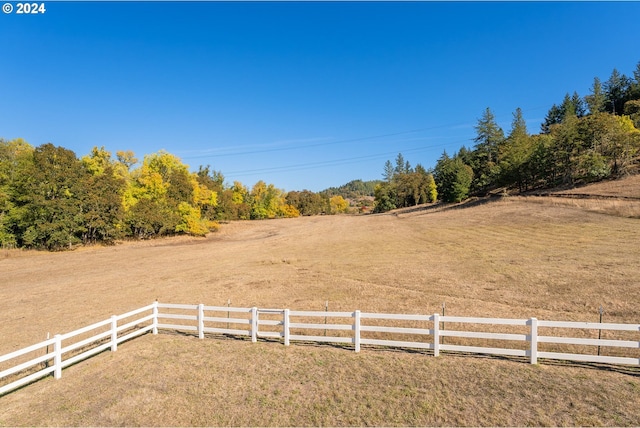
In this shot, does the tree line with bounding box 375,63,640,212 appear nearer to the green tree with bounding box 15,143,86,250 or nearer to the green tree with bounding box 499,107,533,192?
the green tree with bounding box 499,107,533,192

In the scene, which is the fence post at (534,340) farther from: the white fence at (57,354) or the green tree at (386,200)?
the green tree at (386,200)

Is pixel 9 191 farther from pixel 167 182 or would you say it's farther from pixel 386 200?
pixel 386 200

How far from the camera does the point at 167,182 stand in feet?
187

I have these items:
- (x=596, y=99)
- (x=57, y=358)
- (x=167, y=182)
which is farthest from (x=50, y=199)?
(x=596, y=99)

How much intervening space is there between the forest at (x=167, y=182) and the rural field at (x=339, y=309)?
730cm

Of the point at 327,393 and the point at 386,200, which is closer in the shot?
the point at 327,393

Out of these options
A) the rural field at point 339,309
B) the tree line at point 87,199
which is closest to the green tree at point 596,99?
the rural field at point 339,309

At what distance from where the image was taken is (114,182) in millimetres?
47906

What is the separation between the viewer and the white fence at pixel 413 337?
9051 millimetres

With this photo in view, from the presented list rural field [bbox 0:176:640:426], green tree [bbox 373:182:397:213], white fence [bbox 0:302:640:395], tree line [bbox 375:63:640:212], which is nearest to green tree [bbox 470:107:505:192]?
tree line [bbox 375:63:640:212]

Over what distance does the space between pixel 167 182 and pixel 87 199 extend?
45.5ft

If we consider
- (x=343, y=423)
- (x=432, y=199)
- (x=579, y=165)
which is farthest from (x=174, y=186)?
(x=432, y=199)

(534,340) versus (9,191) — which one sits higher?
(9,191)

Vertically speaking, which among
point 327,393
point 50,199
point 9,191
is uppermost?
point 9,191
